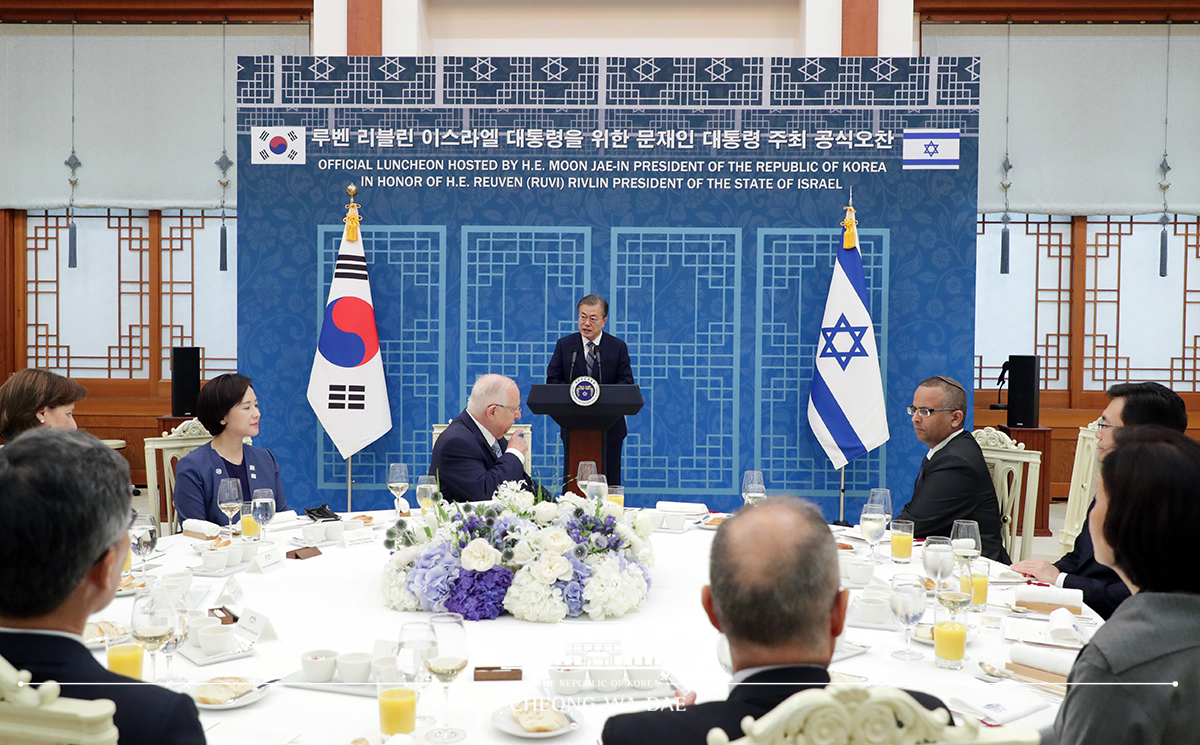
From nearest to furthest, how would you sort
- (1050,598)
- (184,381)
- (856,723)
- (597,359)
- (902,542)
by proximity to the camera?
1. (856,723)
2. (1050,598)
3. (902,542)
4. (597,359)
5. (184,381)

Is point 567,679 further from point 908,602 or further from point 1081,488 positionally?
point 1081,488

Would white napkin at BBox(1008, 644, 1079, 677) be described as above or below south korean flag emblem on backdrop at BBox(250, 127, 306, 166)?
below

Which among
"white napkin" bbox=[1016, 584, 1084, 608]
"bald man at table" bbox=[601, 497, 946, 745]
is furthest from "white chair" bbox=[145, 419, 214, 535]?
"bald man at table" bbox=[601, 497, 946, 745]

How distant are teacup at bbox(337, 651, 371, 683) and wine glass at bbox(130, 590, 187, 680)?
327 millimetres

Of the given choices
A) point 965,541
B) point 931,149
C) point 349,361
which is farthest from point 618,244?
point 965,541

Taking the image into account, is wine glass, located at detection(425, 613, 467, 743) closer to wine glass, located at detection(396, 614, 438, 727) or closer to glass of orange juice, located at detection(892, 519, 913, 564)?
wine glass, located at detection(396, 614, 438, 727)

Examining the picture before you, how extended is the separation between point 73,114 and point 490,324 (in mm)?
5106

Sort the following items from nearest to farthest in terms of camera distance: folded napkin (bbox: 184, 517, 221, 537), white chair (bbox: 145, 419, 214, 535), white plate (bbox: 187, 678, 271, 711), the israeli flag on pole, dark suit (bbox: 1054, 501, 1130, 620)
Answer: white plate (bbox: 187, 678, 271, 711) → dark suit (bbox: 1054, 501, 1130, 620) → folded napkin (bbox: 184, 517, 221, 537) → white chair (bbox: 145, 419, 214, 535) → the israeli flag on pole

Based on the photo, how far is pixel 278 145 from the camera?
5.97 metres

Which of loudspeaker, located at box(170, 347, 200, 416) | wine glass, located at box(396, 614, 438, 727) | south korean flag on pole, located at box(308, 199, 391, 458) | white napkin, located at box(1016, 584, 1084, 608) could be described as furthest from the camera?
loudspeaker, located at box(170, 347, 200, 416)

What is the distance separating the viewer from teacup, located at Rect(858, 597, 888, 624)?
2.28 m

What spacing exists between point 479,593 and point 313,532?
107cm

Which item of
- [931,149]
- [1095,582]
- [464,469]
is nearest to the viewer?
[1095,582]

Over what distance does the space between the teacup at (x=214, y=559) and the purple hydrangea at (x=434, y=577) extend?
28.7 inches
